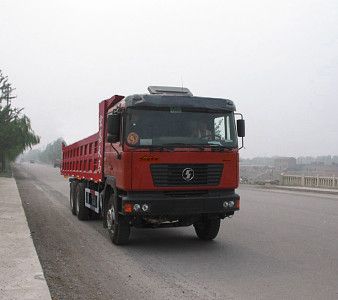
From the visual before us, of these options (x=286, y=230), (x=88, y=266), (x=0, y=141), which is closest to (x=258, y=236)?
(x=286, y=230)

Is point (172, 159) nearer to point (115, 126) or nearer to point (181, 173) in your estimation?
point (181, 173)

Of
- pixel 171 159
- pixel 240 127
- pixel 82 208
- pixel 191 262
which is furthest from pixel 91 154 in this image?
pixel 191 262

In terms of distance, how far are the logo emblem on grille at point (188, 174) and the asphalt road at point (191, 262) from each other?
1368mm

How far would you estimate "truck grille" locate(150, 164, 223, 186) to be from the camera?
26.6ft

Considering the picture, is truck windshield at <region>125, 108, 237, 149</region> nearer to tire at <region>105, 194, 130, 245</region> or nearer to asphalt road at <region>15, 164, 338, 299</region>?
tire at <region>105, 194, 130, 245</region>

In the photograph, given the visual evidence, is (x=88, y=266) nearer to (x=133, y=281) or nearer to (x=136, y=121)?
(x=133, y=281)

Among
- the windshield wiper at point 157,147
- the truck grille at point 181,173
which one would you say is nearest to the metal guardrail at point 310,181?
the truck grille at point 181,173

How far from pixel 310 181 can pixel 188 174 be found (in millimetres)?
27746

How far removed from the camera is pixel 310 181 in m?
34.0

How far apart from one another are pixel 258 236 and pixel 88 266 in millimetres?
4526

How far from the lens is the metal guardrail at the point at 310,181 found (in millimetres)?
31672

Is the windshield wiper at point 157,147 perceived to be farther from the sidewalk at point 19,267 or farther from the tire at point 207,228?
the sidewalk at point 19,267

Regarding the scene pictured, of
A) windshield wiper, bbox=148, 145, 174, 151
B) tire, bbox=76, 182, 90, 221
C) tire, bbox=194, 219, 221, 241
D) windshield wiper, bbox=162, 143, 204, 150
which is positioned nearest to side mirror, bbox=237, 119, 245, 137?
windshield wiper, bbox=162, 143, 204, 150

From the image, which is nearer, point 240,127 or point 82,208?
point 240,127
